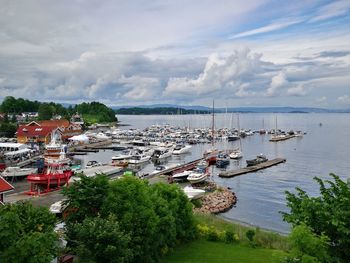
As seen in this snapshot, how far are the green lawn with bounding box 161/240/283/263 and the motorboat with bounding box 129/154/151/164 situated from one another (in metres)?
51.0

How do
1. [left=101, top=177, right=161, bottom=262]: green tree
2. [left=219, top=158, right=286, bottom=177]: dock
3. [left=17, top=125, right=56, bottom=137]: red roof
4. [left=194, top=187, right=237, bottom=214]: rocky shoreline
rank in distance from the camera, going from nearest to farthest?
1. [left=101, top=177, right=161, bottom=262]: green tree
2. [left=194, top=187, right=237, bottom=214]: rocky shoreline
3. [left=219, top=158, right=286, bottom=177]: dock
4. [left=17, top=125, right=56, bottom=137]: red roof

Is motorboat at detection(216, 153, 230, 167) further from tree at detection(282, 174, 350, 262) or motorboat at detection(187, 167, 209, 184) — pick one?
tree at detection(282, 174, 350, 262)

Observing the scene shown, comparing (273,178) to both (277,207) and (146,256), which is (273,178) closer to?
(277,207)

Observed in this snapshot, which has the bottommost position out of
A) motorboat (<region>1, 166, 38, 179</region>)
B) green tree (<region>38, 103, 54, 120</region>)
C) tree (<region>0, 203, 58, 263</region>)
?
motorboat (<region>1, 166, 38, 179</region>)

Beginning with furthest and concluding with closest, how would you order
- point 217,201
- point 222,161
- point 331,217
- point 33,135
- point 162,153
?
point 33,135 → point 162,153 → point 222,161 → point 217,201 → point 331,217

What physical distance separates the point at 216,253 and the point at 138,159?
5610 centimetres

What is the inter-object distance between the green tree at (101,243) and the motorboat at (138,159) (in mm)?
59229

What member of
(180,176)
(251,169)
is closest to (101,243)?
(180,176)

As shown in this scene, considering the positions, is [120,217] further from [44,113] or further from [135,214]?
[44,113]

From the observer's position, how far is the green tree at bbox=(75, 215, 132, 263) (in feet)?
61.0

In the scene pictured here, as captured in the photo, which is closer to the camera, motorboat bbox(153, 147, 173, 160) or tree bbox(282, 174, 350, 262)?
tree bbox(282, 174, 350, 262)

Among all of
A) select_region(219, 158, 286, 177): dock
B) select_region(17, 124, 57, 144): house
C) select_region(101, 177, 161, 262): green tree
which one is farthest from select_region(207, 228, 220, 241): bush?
select_region(17, 124, 57, 144): house

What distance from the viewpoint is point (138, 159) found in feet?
267

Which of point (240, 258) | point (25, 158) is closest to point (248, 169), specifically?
point (25, 158)
